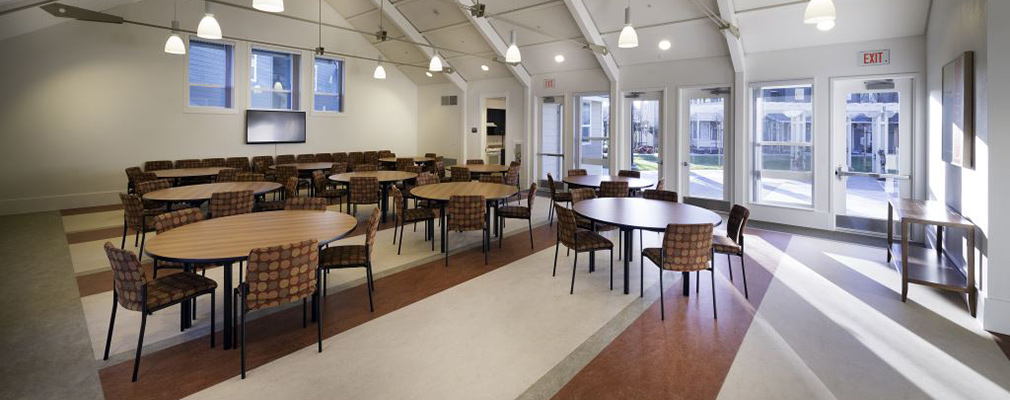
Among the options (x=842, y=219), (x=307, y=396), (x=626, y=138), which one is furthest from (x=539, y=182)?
(x=307, y=396)

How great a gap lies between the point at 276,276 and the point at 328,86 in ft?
33.8

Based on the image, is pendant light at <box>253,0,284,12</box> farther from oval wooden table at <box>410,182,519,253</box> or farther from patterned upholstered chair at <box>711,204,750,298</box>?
patterned upholstered chair at <box>711,204,750,298</box>

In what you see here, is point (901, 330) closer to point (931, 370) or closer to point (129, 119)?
point (931, 370)

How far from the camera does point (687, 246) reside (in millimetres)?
3670

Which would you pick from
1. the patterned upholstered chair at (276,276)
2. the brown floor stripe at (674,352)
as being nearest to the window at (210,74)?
the patterned upholstered chair at (276,276)

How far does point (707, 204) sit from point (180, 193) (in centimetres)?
823

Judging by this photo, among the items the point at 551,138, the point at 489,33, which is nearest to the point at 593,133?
the point at 551,138

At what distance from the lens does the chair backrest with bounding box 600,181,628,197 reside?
6.18m

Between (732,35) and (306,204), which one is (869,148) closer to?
(732,35)

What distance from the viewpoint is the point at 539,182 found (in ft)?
38.7

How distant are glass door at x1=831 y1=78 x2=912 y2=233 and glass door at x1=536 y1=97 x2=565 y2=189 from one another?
5504 mm

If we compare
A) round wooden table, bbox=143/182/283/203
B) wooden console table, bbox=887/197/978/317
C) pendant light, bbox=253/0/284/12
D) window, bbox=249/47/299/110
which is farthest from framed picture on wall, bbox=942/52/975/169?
window, bbox=249/47/299/110

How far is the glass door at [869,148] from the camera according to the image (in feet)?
20.9

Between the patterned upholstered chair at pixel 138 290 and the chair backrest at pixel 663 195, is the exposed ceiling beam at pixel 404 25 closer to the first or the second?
the chair backrest at pixel 663 195
